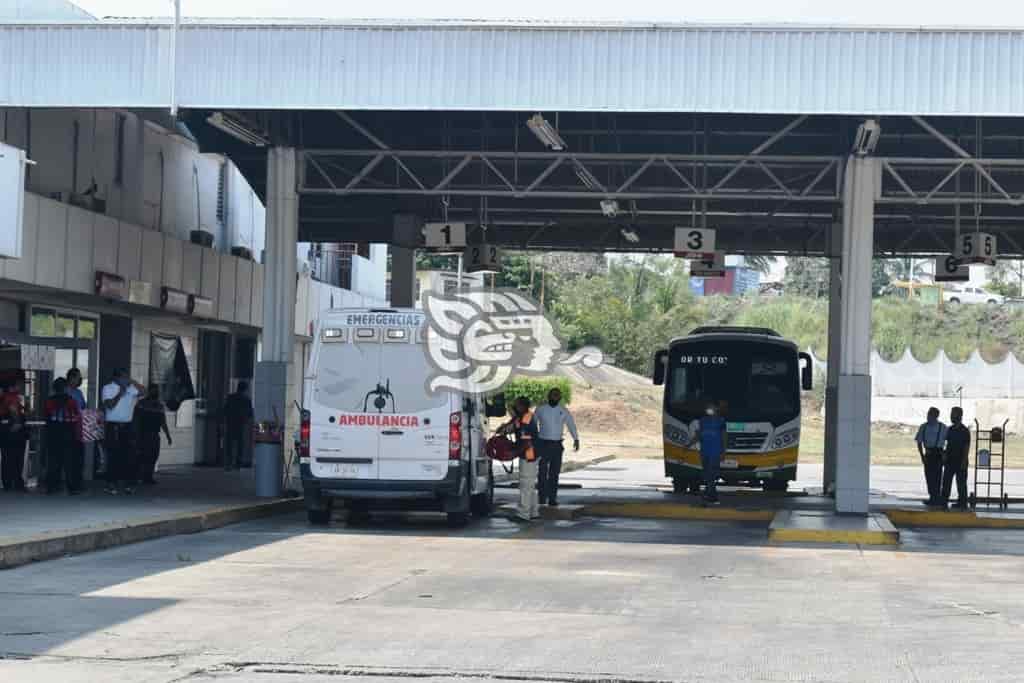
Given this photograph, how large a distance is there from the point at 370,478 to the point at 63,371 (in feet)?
28.7

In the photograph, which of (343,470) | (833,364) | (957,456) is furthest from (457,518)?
(833,364)

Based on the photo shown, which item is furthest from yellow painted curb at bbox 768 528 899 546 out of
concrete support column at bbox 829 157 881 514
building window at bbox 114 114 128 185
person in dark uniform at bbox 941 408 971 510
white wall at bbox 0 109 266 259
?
building window at bbox 114 114 128 185

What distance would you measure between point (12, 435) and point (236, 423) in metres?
10.1

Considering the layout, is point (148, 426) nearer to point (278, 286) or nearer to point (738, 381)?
point (278, 286)

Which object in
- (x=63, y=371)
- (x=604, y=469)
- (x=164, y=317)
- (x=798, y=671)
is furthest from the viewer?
(x=604, y=469)

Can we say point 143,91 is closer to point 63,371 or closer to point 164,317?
point 63,371

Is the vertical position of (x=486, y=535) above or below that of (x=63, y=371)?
below

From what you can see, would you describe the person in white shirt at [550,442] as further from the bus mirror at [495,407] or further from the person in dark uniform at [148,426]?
the person in dark uniform at [148,426]

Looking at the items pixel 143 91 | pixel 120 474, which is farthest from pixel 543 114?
pixel 120 474

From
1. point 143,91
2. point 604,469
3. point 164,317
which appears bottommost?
point 604,469

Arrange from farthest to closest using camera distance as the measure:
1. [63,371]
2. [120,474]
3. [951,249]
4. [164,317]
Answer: [951,249], [164,317], [63,371], [120,474]

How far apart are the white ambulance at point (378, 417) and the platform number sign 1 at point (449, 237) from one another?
24.5ft

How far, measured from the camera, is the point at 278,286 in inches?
1005

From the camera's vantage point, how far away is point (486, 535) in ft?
68.7
